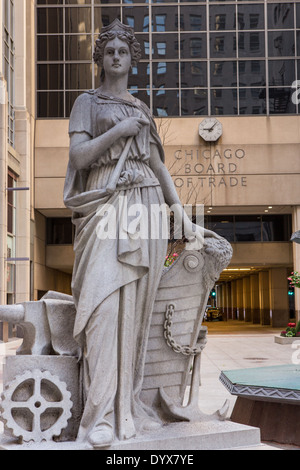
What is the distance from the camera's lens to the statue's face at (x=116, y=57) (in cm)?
425

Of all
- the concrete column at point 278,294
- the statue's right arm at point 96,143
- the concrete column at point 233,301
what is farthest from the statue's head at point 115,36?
the concrete column at point 233,301

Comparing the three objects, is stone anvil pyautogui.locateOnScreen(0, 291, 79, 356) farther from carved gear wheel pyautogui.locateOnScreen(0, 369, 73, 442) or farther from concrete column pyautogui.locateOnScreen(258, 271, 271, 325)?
concrete column pyautogui.locateOnScreen(258, 271, 271, 325)

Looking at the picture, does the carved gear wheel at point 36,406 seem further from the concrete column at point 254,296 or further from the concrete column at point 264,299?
the concrete column at point 254,296

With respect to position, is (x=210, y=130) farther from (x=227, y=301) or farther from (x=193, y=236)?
(x=227, y=301)

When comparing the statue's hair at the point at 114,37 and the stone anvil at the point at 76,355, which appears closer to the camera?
the stone anvil at the point at 76,355

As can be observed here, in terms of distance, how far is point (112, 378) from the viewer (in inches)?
150

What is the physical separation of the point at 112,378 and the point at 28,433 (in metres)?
0.60

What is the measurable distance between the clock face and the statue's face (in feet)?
102

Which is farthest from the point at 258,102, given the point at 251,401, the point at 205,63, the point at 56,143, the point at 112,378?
the point at 112,378

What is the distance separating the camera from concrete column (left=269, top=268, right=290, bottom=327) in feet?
143

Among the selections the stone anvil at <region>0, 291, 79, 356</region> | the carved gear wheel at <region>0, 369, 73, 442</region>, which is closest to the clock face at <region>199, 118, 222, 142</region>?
the stone anvil at <region>0, 291, 79, 356</region>

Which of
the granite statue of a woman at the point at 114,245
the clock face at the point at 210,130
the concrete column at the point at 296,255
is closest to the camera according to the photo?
the granite statue of a woman at the point at 114,245

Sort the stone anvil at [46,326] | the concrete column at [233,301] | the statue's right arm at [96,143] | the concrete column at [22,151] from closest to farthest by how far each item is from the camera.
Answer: the statue's right arm at [96,143]
the stone anvil at [46,326]
the concrete column at [22,151]
the concrete column at [233,301]
